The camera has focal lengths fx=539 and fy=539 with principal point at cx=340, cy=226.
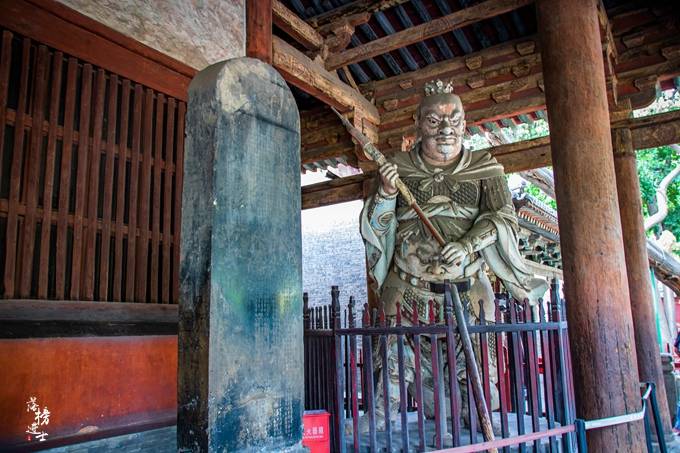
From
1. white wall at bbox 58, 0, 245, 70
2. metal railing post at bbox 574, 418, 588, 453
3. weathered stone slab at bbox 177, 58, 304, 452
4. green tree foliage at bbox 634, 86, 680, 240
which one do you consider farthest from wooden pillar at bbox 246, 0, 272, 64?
green tree foliage at bbox 634, 86, 680, 240

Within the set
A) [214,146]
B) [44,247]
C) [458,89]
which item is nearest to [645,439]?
[214,146]

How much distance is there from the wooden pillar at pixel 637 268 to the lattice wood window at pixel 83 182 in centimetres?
485

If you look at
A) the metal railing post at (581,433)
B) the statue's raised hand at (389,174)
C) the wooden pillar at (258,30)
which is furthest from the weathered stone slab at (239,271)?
the wooden pillar at (258,30)

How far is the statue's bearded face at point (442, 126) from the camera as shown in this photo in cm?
337

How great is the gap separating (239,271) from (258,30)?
2.68m

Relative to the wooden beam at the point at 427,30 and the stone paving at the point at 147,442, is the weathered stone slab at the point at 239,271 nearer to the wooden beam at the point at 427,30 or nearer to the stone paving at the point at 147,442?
the stone paving at the point at 147,442

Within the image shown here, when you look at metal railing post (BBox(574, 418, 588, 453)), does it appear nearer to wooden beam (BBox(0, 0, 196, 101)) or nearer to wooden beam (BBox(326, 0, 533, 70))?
wooden beam (BBox(0, 0, 196, 101))

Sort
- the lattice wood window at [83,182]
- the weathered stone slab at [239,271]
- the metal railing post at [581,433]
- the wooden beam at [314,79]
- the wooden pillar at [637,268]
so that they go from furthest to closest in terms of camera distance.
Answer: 1. the wooden beam at [314,79]
2. the wooden pillar at [637,268]
3. the lattice wood window at [83,182]
4. the metal railing post at [581,433]
5. the weathered stone slab at [239,271]

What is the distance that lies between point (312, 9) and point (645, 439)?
17.7 ft

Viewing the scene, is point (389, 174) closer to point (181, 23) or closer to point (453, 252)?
point (453, 252)

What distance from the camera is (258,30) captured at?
4117 mm

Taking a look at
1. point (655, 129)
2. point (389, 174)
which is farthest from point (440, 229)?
point (655, 129)

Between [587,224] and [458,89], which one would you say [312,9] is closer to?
[458,89]

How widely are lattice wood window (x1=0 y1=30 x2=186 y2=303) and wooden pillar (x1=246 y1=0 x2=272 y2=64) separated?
76 centimetres
